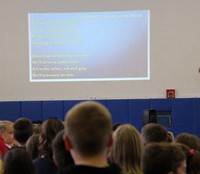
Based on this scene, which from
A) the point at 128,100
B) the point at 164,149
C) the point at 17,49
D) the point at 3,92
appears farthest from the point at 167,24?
the point at 164,149

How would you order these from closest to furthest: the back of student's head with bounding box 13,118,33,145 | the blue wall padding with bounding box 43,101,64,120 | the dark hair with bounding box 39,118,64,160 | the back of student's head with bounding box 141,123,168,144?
the dark hair with bounding box 39,118,64,160, the back of student's head with bounding box 141,123,168,144, the back of student's head with bounding box 13,118,33,145, the blue wall padding with bounding box 43,101,64,120

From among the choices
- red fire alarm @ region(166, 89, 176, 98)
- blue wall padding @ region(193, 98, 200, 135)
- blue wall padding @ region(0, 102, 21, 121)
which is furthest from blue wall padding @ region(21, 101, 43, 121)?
blue wall padding @ region(193, 98, 200, 135)

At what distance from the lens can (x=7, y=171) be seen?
204 cm

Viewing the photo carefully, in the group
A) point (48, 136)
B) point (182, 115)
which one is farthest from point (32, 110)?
point (48, 136)

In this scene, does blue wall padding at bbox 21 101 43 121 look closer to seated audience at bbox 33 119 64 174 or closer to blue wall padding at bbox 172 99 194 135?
blue wall padding at bbox 172 99 194 135

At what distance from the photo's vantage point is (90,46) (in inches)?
310

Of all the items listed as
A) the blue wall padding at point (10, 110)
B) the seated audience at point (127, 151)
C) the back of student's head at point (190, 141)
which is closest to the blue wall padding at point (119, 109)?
the blue wall padding at point (10, 110)

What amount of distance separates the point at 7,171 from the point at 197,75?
20.6 feet

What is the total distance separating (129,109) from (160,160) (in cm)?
597

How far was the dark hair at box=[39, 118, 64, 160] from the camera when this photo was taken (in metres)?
2.64

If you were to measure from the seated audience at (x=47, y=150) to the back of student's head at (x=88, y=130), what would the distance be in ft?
4.34

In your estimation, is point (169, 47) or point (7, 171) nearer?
point (7, 171)

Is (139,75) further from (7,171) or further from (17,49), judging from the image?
(7,171)

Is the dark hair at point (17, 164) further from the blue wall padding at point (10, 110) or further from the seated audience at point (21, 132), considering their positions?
the blue wall padding at point (10, 110)
